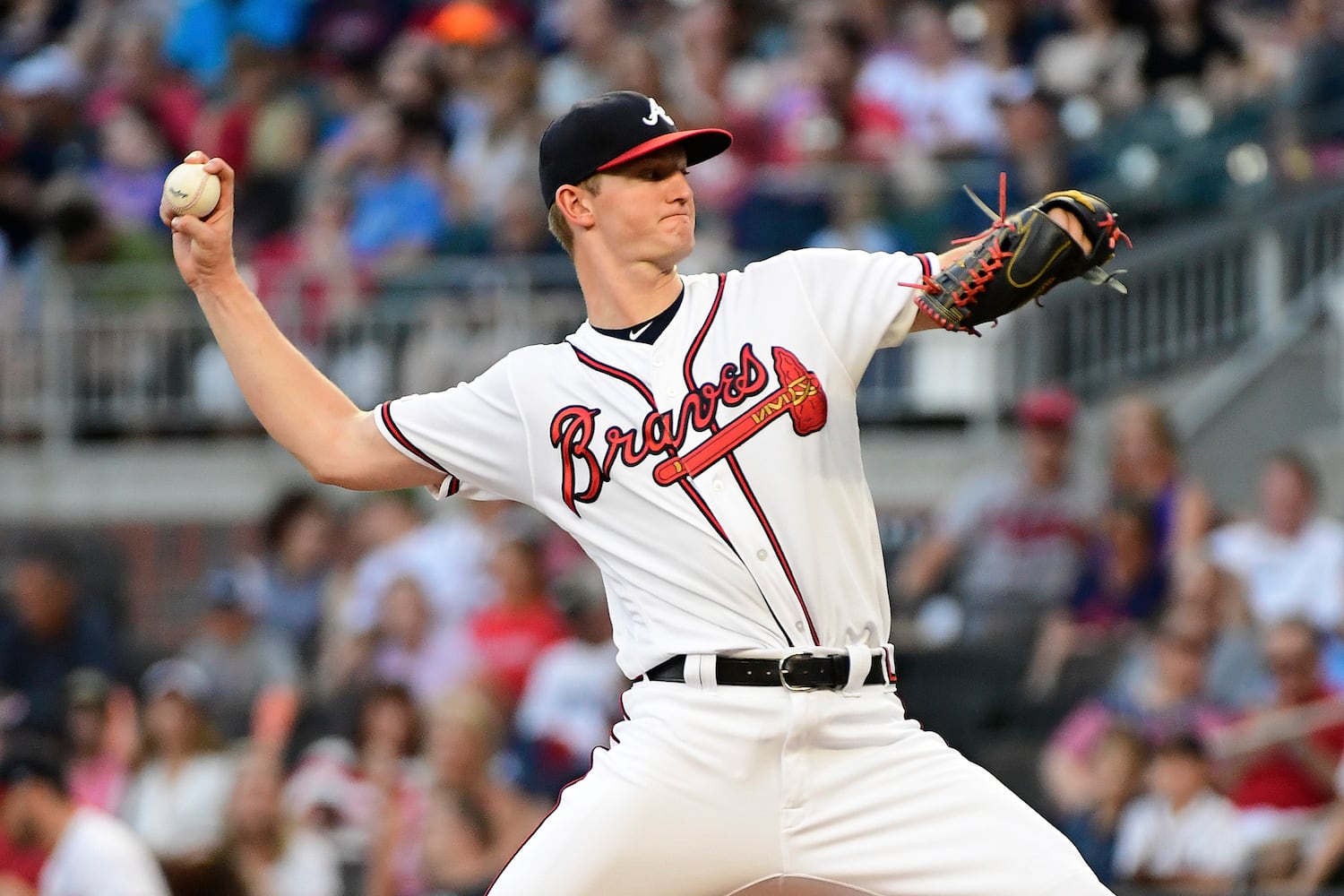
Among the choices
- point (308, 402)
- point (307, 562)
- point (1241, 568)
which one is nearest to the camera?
point (308, 402)

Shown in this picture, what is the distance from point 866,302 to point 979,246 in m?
0.24

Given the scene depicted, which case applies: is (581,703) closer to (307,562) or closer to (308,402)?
(307,562)

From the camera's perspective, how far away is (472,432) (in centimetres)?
412

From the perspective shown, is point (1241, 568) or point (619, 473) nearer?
point (619, 473)

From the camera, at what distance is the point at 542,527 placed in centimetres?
1041

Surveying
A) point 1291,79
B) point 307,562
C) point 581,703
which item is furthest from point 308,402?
point 1291,79

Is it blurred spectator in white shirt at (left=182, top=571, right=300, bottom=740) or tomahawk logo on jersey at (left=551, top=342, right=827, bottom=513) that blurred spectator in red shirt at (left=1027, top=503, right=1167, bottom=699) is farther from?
tomahawk logo on jersey at (left=551, top=342, right=827, bottom=513)

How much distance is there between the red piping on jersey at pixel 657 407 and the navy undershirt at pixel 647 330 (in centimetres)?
7

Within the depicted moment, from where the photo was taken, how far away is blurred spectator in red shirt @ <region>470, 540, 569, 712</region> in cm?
899

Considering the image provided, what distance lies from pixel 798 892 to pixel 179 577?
837 centimetres

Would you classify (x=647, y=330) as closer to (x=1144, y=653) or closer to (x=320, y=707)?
(x=1144, y=653)

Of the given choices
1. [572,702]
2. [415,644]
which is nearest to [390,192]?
[415,644]

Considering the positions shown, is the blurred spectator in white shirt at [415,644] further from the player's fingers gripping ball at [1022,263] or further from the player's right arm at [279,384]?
the player's fingers gripping ball at [1022,263]

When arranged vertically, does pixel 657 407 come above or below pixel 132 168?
below
